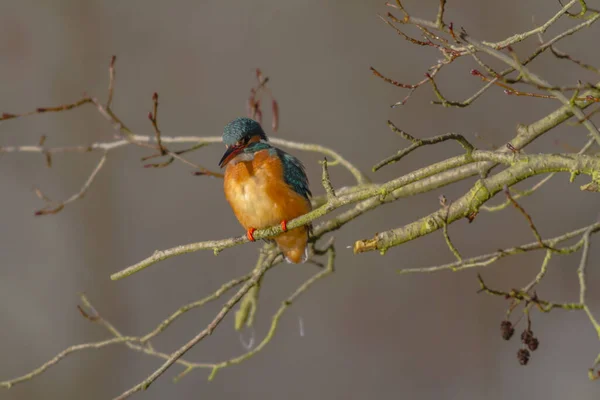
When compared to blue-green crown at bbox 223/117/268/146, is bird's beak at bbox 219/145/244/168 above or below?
below

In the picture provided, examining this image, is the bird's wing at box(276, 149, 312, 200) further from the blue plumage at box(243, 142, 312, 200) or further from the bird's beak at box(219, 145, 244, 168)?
the bird's beak at box(219, 145, 244, 168)

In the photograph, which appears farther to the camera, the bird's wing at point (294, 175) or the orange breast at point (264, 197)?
the bird's wing at point (294, 175)

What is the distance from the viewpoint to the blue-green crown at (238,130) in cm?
283

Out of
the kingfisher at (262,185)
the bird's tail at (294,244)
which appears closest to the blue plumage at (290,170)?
the kingfisher at (262,185)

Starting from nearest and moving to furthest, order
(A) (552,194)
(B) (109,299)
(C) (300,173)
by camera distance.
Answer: (C) (300,173) < (A) (552,194) < (B) (109,299)

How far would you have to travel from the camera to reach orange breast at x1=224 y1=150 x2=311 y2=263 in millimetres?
2779

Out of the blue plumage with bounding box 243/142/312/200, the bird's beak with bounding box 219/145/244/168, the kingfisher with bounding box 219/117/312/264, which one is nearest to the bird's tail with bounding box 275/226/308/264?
the kingfisher with bounding box 219/117/312/264

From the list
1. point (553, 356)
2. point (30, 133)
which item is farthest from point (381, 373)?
point (30, 133)

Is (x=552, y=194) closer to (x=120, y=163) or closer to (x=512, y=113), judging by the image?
(x=512, y=113)

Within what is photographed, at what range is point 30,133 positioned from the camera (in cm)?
526

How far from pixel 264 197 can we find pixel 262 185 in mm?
71

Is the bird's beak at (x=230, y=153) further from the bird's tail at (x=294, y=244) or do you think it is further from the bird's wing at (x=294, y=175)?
the bird's tail at (x=294, y=244)

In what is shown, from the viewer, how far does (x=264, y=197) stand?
9.13ft

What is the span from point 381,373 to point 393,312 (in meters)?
0.39
